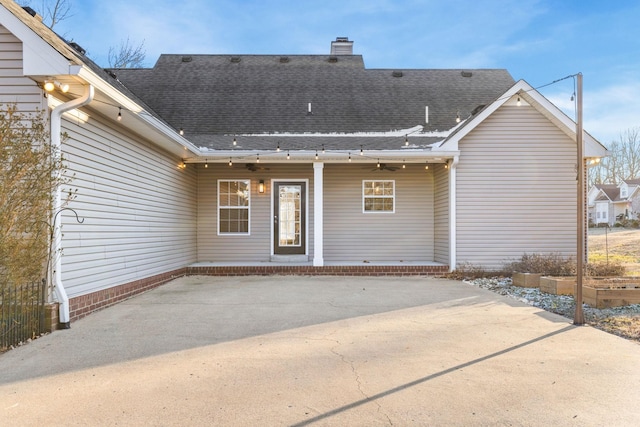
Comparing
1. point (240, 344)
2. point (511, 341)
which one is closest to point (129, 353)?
point (240, 344)

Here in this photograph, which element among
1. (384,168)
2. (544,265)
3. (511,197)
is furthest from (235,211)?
(544,265)

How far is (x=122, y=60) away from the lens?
2138cm

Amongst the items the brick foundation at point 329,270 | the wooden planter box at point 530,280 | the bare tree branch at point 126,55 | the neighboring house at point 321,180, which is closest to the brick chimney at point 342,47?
the neighboring house at point 321,180

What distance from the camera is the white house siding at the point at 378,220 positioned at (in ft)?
34.7

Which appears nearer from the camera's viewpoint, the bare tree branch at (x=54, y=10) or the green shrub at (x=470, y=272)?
the green shrub at (x=470, y=272)

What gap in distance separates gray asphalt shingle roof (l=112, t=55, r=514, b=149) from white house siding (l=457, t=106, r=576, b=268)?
1.64m

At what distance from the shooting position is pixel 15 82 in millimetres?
4895

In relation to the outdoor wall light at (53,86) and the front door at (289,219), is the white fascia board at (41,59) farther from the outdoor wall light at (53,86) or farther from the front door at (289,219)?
the front door at (289,219)

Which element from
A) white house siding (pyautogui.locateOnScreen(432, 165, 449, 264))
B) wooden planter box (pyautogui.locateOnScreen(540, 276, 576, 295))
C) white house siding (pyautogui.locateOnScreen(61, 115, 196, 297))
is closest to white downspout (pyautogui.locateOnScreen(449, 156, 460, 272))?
white house siding (pyautogui.locateOnScreen(432, 165, 449, 264))

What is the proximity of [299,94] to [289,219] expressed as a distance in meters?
4.09

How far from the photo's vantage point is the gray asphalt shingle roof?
11.1m

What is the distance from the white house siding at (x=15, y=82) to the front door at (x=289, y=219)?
247 inches

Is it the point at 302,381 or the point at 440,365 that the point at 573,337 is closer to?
the point at 440,365

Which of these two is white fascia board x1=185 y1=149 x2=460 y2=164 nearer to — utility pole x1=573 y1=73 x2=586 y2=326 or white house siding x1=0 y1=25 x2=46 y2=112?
utility pole x1=573 y1=73 x2=586 y2=326
